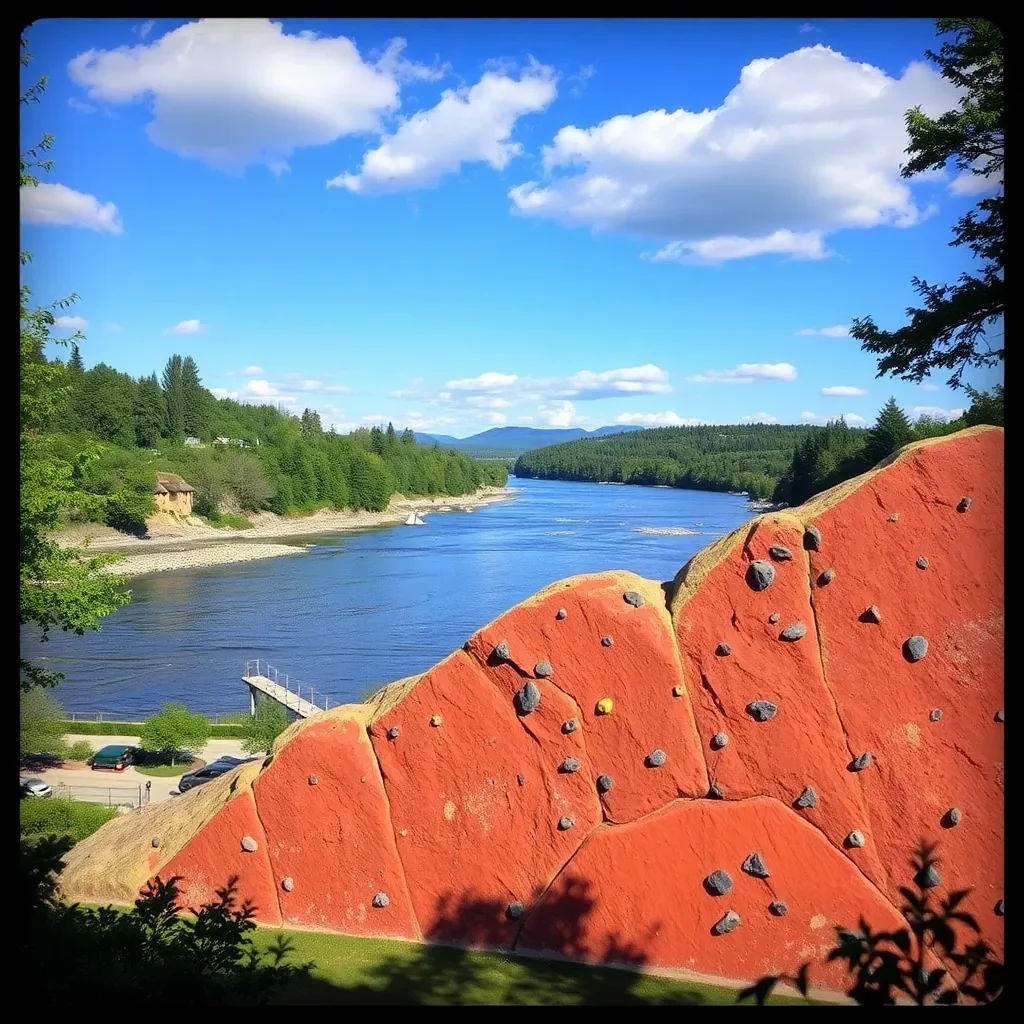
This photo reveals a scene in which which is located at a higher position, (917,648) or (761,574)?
(761,574)

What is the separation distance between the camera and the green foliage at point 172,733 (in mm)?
13445

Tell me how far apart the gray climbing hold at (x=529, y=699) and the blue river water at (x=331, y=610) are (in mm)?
7450

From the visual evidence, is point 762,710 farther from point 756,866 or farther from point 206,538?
point 206,538

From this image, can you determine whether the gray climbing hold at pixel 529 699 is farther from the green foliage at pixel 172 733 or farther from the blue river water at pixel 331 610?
the green foliage at pixel 172 733

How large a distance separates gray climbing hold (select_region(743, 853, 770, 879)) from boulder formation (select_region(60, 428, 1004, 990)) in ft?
0.04

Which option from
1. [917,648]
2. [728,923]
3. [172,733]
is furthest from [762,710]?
[172,733]

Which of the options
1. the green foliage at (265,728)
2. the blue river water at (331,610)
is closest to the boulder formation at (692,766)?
the blue river water at (331,610)

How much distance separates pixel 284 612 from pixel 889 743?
926 inches

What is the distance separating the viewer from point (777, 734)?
4.81m

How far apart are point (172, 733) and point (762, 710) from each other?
11486 millimetres

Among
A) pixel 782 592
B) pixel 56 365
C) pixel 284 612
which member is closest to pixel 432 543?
pixel 284 612

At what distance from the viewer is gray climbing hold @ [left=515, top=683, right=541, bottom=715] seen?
204 inches

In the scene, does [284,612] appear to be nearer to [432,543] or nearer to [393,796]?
[432,543]

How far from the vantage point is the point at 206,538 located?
44562 mm
